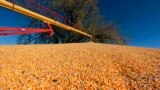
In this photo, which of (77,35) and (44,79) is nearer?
(44,79)

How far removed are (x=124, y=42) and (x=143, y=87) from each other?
28.8 m

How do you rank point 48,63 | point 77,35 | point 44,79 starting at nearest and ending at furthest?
point 44,79, point 48,63, point 77,35

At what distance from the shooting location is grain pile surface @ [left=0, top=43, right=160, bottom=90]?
6945mm

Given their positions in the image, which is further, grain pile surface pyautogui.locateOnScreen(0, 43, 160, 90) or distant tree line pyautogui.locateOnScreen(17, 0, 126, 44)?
distant tree line pyautogui.locateOnScreen(17, 0, 126, 44)

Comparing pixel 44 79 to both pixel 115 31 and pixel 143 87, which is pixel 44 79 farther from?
pixel 115 31

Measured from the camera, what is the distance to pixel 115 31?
114ft

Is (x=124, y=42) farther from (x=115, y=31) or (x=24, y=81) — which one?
(x=24, y=81)

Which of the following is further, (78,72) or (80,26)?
(80,26)

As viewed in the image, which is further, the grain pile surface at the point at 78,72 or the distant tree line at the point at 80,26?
the distant tree line at the point at 80,26

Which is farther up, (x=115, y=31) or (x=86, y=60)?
(x=115, y=31)

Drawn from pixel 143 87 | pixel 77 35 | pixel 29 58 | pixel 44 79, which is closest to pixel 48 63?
pixel 29 58

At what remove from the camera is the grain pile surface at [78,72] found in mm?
6945

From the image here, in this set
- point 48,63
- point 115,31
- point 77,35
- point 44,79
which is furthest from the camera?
point 115,31

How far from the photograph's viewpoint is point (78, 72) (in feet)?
26.3
